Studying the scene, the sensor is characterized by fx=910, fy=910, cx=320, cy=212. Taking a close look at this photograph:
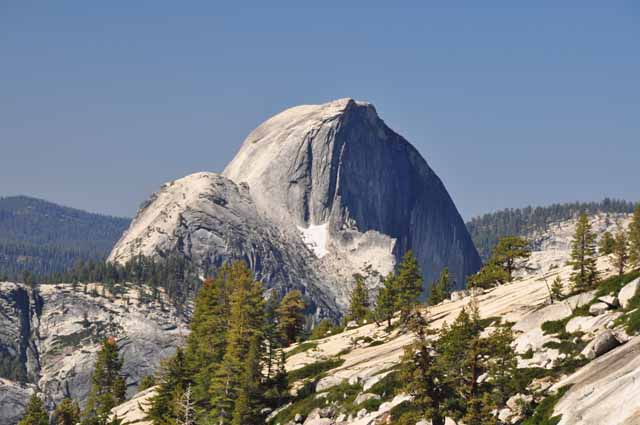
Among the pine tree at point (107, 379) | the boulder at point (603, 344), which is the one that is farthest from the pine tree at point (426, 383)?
the pine tree at point (107, 379)

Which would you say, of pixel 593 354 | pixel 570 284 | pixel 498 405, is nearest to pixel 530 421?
pixel 498 405

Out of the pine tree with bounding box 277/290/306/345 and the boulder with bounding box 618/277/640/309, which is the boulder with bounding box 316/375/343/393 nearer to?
the boulder with bounding box 618/277/640/309

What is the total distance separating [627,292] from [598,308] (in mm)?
2703

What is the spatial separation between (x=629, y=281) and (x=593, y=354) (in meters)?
12.2

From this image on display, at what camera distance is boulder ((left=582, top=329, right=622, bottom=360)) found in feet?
190

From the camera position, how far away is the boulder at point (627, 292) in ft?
213

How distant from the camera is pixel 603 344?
58.3m

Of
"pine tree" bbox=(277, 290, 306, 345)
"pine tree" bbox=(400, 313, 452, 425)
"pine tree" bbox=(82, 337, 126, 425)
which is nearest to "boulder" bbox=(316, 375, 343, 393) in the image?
"pine tree" bbox=(400, 313, 452, 425)

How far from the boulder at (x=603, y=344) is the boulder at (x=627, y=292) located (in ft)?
20.9

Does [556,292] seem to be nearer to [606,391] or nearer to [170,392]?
[606,391]

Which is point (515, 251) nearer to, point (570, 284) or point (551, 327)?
point (570, 284)

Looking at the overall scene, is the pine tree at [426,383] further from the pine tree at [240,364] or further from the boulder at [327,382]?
the pine tree at [240,364]

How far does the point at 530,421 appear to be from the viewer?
5281cm

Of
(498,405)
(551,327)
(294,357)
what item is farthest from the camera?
(294,357)
